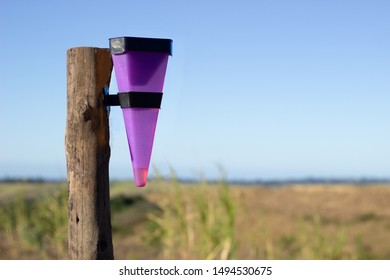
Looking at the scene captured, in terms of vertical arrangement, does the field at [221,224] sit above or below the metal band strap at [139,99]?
below

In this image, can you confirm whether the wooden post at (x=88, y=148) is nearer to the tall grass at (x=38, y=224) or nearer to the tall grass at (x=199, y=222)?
the tall grass at (x=199, y=222)

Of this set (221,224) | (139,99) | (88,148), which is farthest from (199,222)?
(139,99)

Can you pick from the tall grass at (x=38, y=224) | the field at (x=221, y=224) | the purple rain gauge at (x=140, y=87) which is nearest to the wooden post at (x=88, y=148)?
the purple rain gauge at (x=140, y=87)

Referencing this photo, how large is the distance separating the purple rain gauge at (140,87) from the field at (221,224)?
1716 mm

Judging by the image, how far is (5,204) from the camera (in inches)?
305

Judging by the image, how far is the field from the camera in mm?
4988

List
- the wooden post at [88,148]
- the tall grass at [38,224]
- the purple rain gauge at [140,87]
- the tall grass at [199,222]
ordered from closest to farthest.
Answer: the purple rain gauge at [140,87]
the wooden post at [88,148]
the tall grass at [199,222]
the tall grass at [38,224]

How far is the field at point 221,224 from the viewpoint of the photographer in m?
4.99

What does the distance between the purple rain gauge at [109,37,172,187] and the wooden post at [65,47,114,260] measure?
15 cm

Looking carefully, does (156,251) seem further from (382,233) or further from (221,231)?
(382,233)

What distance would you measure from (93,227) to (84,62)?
76 cm

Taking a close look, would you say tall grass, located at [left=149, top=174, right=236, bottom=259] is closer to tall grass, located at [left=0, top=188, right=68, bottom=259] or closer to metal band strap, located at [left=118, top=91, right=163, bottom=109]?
tall grass, located at [left=0, top=188, right=68, bottom=259]

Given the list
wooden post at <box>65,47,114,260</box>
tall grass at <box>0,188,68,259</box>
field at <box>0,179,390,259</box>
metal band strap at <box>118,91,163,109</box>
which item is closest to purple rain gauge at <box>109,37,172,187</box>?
metal band strap at <box>118,91,163,109</box>
